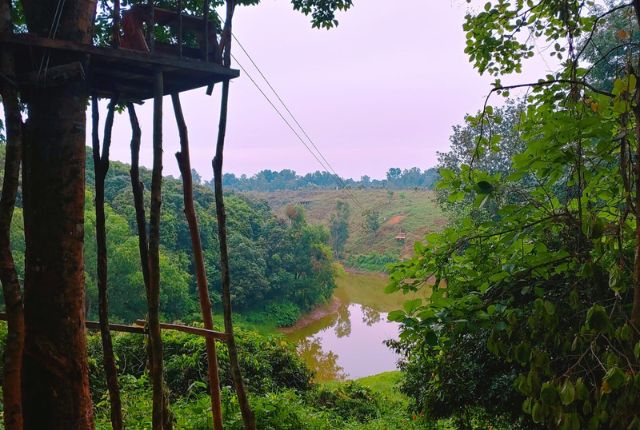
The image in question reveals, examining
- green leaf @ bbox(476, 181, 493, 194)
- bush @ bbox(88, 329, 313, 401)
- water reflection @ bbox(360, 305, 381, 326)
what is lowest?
water reflection @ bbox(360, 305, 381, 326)

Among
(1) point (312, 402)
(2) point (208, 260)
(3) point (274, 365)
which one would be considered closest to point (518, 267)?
(1) point (312, 402)

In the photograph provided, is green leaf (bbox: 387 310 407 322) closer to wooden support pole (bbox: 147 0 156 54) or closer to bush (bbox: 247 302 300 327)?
wooden support pole (bbox: 147 0 156 54)

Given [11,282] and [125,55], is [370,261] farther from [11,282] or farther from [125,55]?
[11,282]

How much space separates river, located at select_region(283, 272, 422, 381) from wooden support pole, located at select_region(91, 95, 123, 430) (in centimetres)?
1083

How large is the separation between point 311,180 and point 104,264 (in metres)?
84.1

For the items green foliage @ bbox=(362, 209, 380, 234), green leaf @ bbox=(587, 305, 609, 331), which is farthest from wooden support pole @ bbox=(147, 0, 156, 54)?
green foliage @ bbox=(362, 209, 380, 234)

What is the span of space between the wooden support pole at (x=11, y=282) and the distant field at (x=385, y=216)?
101 feet

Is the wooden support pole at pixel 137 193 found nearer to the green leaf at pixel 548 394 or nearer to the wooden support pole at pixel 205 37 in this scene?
the wooden support pole at pixel 205 37

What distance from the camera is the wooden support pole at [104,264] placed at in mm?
3018

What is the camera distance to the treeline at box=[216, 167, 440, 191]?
251 ft

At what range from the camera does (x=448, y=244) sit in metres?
2.08

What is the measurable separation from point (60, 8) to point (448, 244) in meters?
2.68

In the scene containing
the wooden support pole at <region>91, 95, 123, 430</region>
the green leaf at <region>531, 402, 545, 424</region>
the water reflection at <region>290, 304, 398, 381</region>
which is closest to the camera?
the green leaf at <region>531, 402, 545, 424</region>

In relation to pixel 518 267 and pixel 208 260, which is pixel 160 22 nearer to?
pixel 518 267
